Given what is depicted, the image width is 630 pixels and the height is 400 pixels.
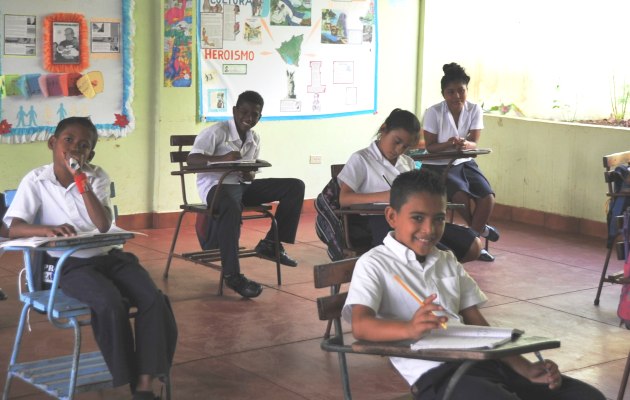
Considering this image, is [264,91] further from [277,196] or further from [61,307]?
[61,307]

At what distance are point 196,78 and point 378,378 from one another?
4229 millimetres

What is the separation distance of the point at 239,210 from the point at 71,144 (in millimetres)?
2128

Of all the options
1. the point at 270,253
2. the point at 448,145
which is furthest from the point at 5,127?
the point at 448,145

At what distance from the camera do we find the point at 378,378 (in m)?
4.58

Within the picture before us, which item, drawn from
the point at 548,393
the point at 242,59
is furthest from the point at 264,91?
the point at 548,393

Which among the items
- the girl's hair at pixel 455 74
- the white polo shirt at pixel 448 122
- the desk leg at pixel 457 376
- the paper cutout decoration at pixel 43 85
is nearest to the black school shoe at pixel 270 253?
the white polo shirt at pixel 448 122

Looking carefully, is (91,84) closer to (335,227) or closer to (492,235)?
(335,227)

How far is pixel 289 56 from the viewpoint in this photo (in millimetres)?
8648

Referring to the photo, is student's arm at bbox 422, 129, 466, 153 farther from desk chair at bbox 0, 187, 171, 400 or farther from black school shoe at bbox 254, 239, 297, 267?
desk chair at bbox 0, 187, 171, 400

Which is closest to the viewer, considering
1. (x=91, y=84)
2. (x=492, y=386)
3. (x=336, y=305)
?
(x=492, y=386)

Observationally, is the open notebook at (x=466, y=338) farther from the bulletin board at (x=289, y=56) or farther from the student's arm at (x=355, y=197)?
the bulletin board at (x=289, y=56)

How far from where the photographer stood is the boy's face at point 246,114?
6.50 m

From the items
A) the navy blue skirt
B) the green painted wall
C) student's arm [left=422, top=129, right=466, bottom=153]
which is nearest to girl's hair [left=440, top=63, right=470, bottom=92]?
student's arm [left=422, top=129, right=466, bottom=153]

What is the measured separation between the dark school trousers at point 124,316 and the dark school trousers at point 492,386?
123 cm
